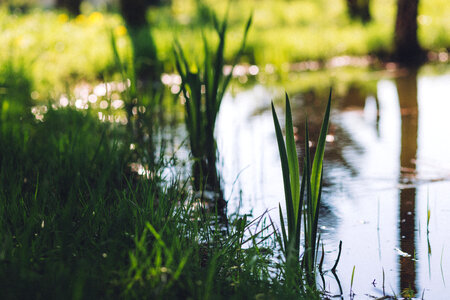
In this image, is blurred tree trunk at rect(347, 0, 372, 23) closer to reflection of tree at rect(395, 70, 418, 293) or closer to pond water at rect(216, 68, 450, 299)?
reflection of tree at rect(395, 70, 418, 293)

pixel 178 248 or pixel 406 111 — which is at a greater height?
pixel 406 111

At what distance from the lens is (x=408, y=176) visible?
3305 mm

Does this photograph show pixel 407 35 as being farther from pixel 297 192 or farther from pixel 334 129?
pixel 297 192

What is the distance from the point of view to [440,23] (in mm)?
10570

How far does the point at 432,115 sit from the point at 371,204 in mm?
2215

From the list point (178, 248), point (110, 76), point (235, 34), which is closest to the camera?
point (178, 248)

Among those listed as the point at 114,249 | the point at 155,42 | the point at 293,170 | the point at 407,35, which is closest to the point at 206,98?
the point at 293,170

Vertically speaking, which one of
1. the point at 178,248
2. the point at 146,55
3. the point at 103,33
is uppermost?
the point at 103,33

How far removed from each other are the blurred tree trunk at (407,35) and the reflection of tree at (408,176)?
2.98 meters

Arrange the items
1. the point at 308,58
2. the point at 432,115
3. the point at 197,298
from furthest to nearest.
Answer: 1. the point at 308,58
2. the point at 432,115
3. the point at 197,298

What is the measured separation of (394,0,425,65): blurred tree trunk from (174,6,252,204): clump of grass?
253 inches

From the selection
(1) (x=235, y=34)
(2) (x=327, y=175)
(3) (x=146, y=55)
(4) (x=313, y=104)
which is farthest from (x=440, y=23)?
(2) (x=327, y=175)

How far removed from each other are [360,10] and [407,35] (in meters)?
4.34

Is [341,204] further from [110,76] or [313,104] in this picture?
[110,76]
